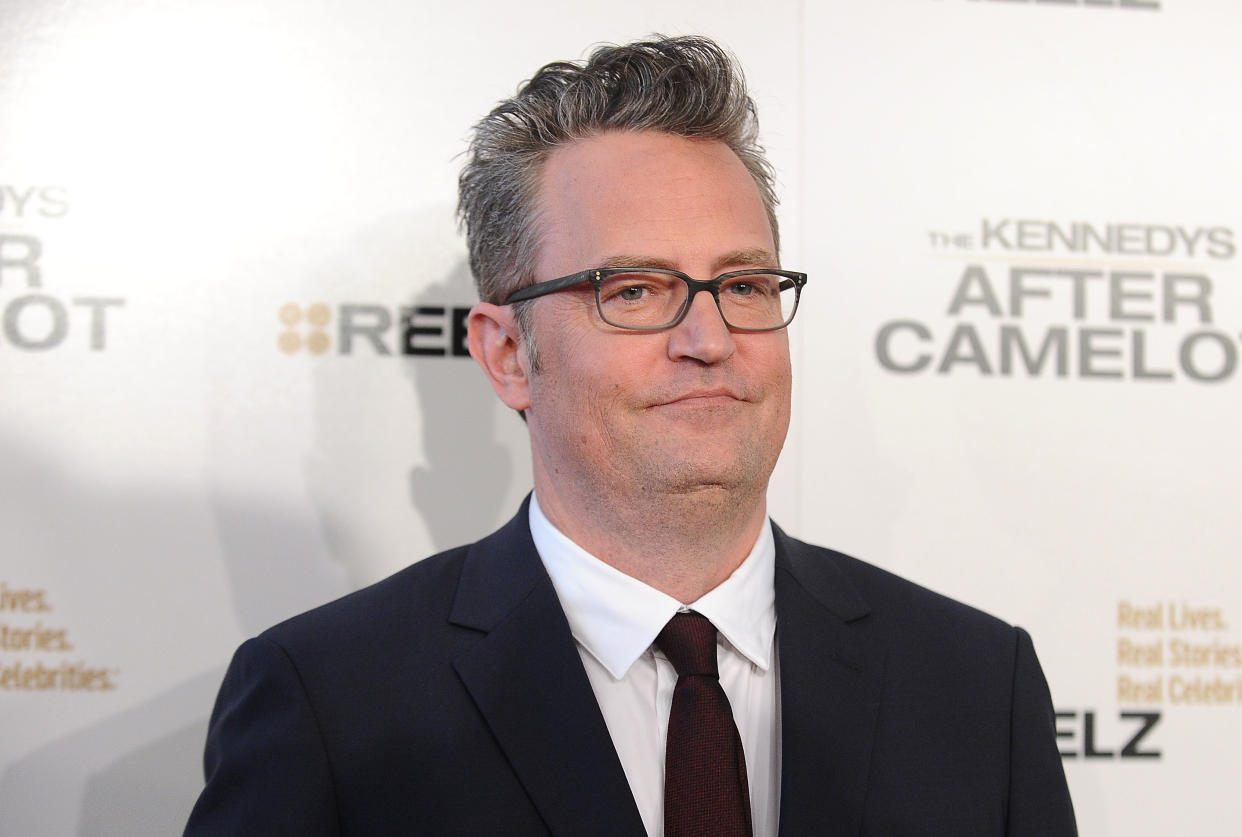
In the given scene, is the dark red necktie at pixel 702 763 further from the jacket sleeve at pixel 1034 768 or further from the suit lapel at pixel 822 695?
the jacket sleeve at pixel 1034 768

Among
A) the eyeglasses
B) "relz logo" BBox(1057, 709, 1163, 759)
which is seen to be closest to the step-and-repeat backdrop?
"relz logo" BBox(1057, 709, 1163, 759)

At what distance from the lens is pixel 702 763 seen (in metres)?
1.29

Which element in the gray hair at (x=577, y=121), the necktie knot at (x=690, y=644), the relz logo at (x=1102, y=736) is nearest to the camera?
the necktie knot at (x=690, y=644)

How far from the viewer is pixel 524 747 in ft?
4.26

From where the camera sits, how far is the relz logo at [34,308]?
6.84 feet

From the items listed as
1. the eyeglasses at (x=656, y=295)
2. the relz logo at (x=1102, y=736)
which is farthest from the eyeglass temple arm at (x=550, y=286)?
the relz logo at (x=1102, y=736)

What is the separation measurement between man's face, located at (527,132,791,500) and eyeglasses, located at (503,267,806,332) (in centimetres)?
1

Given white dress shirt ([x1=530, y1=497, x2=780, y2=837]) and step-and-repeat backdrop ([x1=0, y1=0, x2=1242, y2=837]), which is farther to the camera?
step-and-repeat backdrop ([x1=0, y1=0, x2=1242, y2=837])

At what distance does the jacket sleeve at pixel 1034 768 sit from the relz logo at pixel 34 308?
65.6 inches

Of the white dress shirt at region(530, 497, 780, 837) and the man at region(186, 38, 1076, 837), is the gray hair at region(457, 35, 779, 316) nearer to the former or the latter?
the man at region(186, 38, 1076, 837)

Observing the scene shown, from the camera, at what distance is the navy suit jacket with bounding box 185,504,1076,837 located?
129 cm

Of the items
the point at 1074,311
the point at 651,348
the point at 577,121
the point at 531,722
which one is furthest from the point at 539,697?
the point at 1074,311

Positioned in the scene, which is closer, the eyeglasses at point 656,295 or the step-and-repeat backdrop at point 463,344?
the eyeglasses at point 656,295

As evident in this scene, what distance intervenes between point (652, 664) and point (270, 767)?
0.46 meters
